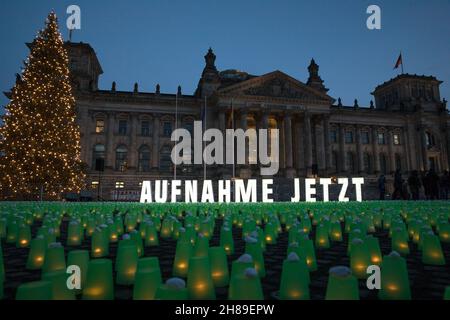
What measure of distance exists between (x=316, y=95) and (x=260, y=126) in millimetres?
9546

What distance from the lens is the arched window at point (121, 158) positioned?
135ft

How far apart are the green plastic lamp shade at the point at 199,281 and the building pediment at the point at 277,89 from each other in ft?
128

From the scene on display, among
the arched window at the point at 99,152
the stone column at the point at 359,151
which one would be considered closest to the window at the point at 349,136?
the stone column at the point at 359,151

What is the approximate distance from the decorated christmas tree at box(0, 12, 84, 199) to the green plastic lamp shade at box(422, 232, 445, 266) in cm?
2084

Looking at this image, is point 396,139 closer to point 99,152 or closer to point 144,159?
point 144,159

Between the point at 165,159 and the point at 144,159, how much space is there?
2.87m

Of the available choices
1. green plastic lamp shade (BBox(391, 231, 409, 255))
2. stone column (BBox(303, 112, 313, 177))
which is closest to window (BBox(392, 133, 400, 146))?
stone column (BBox(303, 112, 313, 177))

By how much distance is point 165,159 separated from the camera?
4266 centimetres

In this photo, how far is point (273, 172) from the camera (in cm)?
4128

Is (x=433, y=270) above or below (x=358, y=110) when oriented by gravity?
below

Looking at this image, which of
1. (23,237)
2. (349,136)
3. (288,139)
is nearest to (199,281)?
(23,237)

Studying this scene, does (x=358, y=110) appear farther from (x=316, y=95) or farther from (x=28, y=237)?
(x=28, y=237)
